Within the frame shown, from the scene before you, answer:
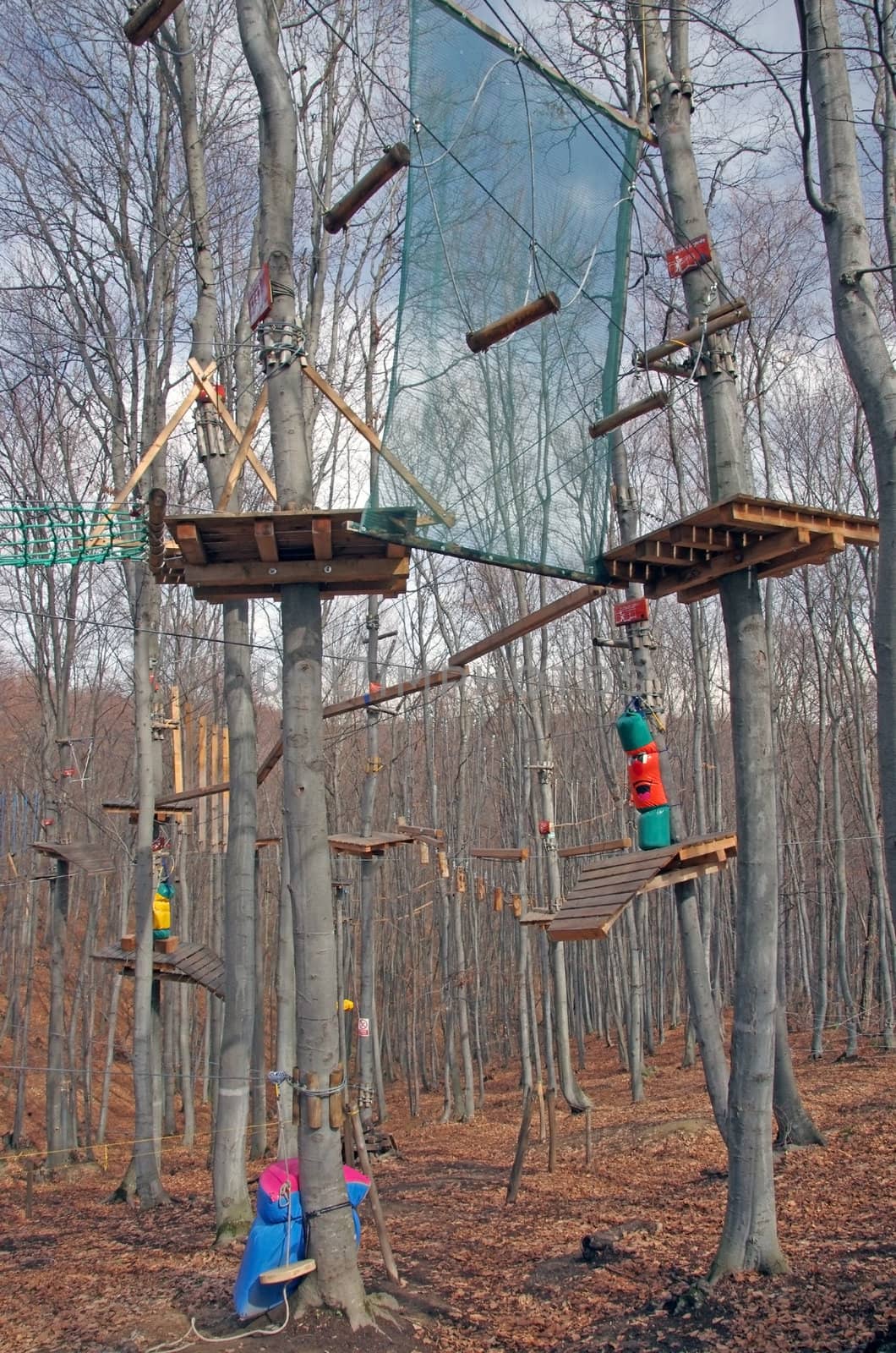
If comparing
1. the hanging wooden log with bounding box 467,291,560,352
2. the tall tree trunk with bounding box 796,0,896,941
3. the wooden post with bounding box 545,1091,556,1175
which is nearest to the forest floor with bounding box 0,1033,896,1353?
the wooden post with bounding box 545,1091,556,1175

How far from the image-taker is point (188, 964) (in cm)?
1139

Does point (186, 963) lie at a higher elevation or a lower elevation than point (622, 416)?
lower

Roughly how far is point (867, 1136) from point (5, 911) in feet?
74.9

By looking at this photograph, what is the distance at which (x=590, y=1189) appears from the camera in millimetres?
9914

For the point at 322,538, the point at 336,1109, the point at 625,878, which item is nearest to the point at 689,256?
the point at 322,538

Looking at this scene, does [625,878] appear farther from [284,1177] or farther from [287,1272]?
[287,1272]

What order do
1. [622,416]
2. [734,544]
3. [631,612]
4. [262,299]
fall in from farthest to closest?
[631,612] → [262,299] → [622,416] → [734,544]

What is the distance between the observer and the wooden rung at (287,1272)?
17.7 feet

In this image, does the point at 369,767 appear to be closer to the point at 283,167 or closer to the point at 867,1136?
the point at 867,1136

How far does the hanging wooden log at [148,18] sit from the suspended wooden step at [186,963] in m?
8.37

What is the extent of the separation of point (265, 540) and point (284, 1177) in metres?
3.61

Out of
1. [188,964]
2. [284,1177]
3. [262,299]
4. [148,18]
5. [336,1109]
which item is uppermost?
[148,18]

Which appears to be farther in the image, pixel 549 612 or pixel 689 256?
pixel 689 256

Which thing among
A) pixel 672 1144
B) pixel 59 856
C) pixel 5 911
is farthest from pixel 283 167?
pixel 5 911
